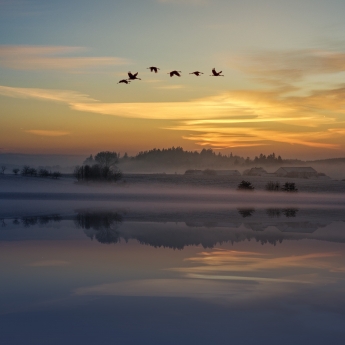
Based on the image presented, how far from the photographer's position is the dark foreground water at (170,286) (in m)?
8.00

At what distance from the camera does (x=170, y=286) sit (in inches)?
422

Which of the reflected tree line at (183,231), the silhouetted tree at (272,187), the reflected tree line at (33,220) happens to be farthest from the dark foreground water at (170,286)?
the silhouetted tree at (272,187)

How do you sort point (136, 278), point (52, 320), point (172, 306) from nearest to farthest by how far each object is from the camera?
1. point (52, 320)
2. point (172, 306)
3. point (136, 278)

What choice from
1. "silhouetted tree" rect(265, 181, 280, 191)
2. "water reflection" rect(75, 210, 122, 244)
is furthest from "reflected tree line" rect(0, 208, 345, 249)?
"silhouetted tree" rect(265, 181, 280, 191)

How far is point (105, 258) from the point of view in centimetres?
1377

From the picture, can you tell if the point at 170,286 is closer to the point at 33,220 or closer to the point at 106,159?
the point at 33,220

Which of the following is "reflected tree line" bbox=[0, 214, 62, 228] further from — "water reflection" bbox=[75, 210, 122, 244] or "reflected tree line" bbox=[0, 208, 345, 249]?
"water reflection" bbox=[75, 210, 122, 244]

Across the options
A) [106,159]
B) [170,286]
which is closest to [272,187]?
[106,159]

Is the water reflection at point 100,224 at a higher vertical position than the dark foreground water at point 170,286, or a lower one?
higher

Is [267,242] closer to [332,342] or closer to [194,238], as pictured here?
[194,238]

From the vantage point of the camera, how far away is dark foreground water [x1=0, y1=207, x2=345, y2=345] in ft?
26.2

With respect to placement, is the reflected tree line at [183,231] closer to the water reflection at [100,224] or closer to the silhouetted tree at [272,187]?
the water reflection at [100,224]

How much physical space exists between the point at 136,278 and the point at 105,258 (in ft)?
8.23

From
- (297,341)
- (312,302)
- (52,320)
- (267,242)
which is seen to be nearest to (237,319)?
(297,341)
